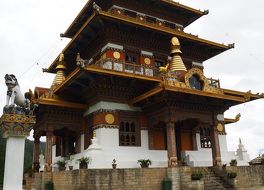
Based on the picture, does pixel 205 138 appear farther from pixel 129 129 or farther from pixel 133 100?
pixel 133 100

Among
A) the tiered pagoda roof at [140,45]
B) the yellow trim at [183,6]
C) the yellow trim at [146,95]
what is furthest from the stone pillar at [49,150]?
the yellow trim at [183,6]

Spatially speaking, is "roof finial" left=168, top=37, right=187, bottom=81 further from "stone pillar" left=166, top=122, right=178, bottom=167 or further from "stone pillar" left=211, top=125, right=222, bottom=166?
"stone pillar" left=211, top=125, right=222, bottom=166

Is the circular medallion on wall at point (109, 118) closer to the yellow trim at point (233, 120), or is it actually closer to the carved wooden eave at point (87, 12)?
the carved wooden eave at point (87, 12)

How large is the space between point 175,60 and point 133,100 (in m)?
3.88

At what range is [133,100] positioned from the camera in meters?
18.7

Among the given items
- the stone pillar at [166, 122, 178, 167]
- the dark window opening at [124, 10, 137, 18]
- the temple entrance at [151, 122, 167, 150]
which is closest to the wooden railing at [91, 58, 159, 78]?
the temple entrance at [151, 122, 167, 150]

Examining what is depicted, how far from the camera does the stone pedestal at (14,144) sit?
8.51 meters

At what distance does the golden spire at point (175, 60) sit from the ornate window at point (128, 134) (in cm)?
420

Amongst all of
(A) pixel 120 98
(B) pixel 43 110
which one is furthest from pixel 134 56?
(B) pixel 43 110

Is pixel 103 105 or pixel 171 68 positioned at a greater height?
pixel 171 68

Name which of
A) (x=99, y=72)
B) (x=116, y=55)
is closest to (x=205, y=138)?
(x=116, y=55)

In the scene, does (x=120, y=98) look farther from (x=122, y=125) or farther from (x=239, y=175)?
(x=239, y=175)

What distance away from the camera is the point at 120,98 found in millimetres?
18984

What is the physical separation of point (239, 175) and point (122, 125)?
22.6ft
